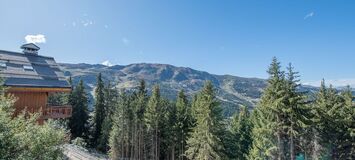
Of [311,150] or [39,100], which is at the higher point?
[39,100]

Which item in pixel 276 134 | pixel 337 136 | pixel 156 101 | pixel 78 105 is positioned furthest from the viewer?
pixel 78 105

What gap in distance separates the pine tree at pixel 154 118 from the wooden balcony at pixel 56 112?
1043 inches

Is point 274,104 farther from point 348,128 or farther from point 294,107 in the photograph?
point 348,128

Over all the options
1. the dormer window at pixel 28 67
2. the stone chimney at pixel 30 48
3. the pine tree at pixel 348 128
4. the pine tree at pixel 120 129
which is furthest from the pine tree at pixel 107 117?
the dormer window at pixel 28 67

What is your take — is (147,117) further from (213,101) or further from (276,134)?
(276,134)

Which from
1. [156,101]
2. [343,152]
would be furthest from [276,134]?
[156,101]

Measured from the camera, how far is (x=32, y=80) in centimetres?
1917

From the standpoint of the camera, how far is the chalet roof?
60.7 ft

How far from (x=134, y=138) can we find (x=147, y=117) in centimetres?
793

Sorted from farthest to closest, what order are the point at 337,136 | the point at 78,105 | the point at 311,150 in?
the point at 78,105
the point at 311,150
the point at 337,136

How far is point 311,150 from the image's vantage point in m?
41.3

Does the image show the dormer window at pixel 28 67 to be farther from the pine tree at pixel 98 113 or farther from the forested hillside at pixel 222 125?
the pine tree at pixel 98 113

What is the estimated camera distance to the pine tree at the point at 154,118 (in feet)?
161

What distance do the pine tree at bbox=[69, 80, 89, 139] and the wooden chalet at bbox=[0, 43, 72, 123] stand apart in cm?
4205
